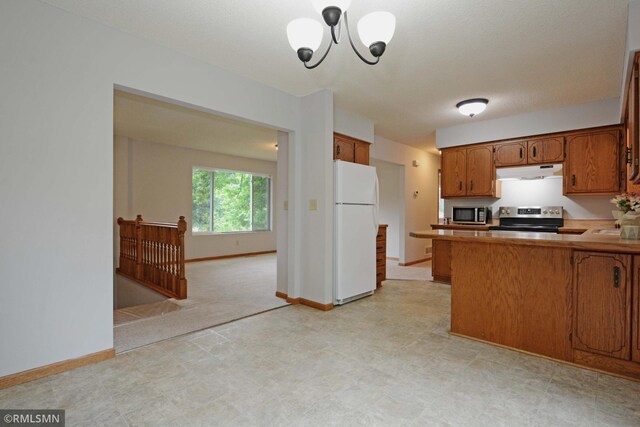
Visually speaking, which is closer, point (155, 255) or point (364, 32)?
point (364, 32)

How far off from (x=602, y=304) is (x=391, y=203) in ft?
17.2

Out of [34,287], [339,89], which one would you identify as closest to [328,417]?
[34,287]

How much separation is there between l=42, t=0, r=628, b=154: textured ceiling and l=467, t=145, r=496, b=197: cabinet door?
974mm

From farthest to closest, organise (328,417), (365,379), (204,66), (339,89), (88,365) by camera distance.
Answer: (339,89), (204,66), (88,365), (365,379), (328,417)

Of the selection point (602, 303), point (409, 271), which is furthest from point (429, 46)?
point (409, 271)

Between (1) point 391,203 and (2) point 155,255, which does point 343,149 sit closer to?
(2) point 155,255

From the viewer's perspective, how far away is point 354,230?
155 inches

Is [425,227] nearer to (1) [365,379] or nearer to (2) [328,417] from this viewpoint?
(1) [365,379]

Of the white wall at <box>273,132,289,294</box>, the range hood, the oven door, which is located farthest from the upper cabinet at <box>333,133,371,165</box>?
the range hood

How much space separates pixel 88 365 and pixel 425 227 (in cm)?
640

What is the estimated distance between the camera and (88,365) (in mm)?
2279

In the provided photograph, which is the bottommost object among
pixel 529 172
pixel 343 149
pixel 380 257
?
pixel 380 257

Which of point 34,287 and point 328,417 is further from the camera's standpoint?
point 34,287

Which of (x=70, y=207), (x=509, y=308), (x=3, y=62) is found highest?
(x=3, y=62)
